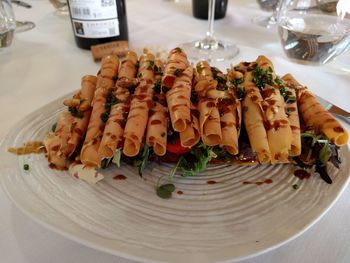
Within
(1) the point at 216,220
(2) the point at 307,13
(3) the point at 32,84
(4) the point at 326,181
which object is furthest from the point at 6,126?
(2) the point at 307,13

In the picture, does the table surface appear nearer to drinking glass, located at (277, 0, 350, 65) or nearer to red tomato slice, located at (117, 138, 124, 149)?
drinking glass, located at (277, 0, 350, 65)

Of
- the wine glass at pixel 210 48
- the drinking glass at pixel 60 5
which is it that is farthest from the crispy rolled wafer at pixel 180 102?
the drinking glass at pixel 60 5

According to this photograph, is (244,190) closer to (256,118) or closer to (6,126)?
(256,118)

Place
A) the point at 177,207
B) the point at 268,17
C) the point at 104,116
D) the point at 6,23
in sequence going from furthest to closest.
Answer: the point at 268,17
the point at 6,23
the point at 104,116
the point at 177,207

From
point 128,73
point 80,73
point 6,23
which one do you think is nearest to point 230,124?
point 128,73

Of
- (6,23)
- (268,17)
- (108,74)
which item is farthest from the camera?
(268,17)

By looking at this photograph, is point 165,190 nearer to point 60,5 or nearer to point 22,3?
point 60,5

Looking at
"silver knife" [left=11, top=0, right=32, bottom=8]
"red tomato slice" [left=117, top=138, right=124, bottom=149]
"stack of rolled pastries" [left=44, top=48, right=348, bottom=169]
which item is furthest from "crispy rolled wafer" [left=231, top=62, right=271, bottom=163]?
"silver knife" [left=11, top=0, right=32, bottom=8]
